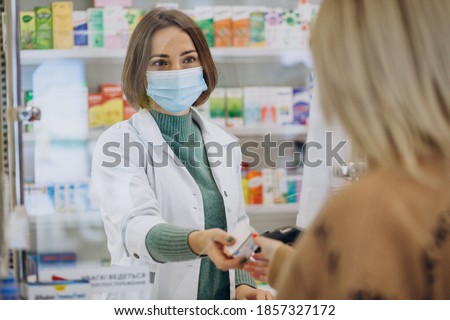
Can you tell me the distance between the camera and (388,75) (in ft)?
4.44

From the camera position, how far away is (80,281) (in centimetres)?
209

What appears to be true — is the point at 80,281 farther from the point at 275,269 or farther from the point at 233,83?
the point at 233,83

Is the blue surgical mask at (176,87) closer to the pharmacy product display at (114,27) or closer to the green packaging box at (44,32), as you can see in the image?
the pharmacy product display at (114,27)

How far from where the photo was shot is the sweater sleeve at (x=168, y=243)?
2025mm

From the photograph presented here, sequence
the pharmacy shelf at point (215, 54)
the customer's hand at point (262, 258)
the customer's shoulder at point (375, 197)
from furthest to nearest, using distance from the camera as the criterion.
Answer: the pharmacy shelf at point (215, 54) < the customer's hand at point (262, 258) < the customer's shoulder at point (375, 197)

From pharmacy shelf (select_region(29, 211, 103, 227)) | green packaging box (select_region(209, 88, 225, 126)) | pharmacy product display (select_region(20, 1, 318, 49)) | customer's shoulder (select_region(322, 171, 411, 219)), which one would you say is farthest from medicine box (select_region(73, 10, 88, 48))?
customer's shoulder (select_region(322, 171, 411, 219))

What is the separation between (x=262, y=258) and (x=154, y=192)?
373 mm

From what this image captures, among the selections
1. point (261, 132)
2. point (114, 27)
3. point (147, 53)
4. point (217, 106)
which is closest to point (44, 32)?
point (114, 27)

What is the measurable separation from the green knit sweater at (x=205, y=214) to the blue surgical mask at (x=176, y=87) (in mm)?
39

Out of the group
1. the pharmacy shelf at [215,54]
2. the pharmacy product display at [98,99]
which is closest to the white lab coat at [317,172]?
the pharmacy product display at [98,99]

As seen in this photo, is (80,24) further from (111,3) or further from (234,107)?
(234,107)

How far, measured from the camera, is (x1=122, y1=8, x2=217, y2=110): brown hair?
205 cm

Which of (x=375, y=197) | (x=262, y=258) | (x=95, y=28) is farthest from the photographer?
(x=95, y=28)
